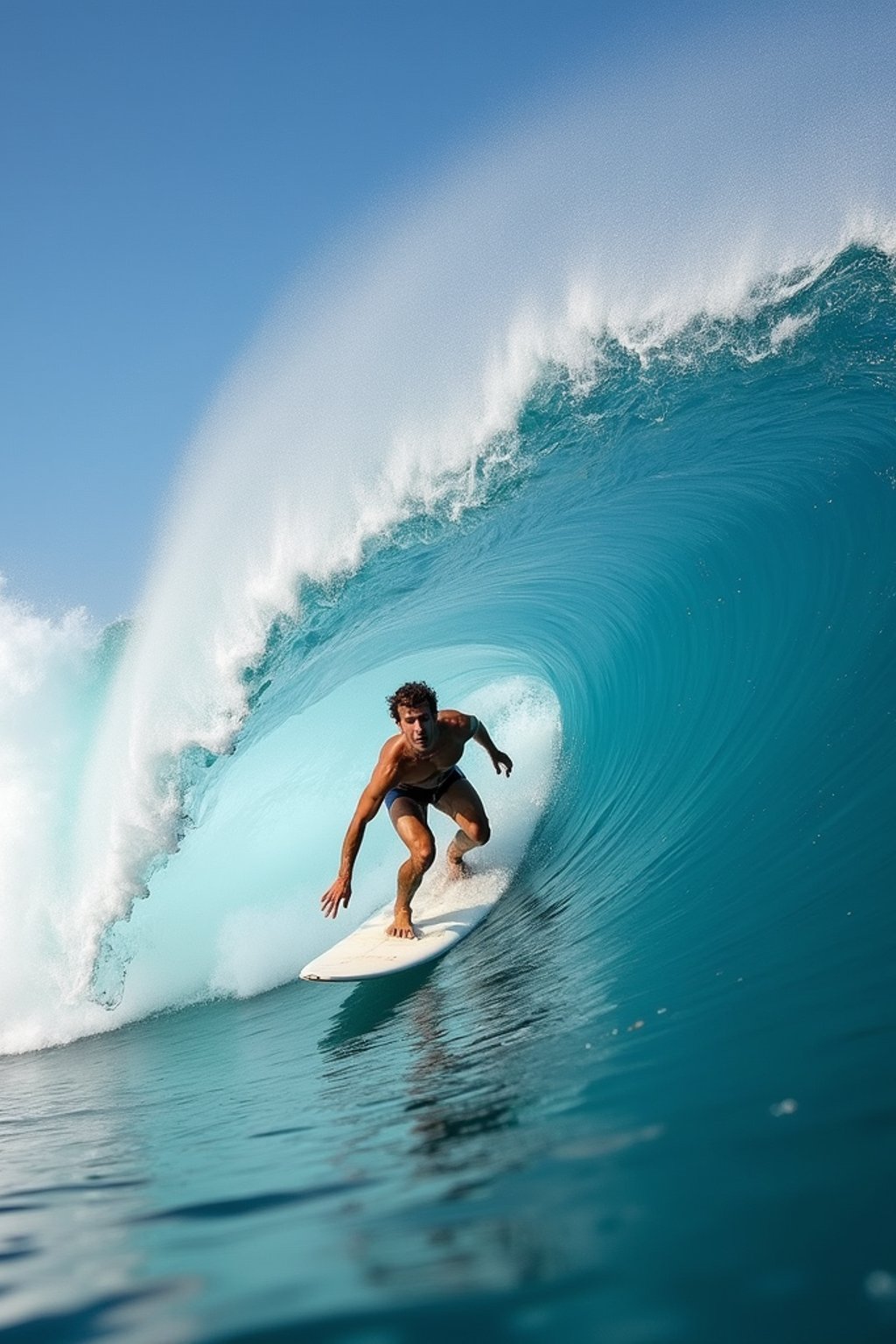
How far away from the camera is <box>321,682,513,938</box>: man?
19.4 ft

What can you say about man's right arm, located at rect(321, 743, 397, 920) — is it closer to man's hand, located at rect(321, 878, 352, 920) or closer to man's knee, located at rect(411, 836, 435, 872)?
man's hand, located at rect(321, 878, 352, 920)

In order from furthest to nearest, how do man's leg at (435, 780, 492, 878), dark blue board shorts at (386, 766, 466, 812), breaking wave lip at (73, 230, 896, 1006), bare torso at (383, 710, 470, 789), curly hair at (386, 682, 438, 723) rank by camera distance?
1. breaking wave lip at (73, 230, 896, 1006)
2. man's leg at (435, 780, 492, 878)
3. dark blue board shorts at (386, 766, 466, 812)
4. bare torso at (383, 710, 470, 789)
5. curly hair at (386, 682, 438, 723)

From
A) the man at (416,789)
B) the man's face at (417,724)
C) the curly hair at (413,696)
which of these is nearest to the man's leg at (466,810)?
the man at (416,789)

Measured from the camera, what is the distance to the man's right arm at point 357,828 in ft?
17.5

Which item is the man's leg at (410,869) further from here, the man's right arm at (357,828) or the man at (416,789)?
the man's right arm at (357,828)

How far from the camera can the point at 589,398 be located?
8.56m

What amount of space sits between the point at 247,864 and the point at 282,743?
6.37 feet

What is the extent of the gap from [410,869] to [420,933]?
43 centimetres

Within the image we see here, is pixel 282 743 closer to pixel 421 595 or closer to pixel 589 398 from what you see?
pixel 421 595

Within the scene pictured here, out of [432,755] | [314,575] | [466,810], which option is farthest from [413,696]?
[314,575]

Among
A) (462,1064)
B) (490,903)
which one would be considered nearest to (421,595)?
(490,903)

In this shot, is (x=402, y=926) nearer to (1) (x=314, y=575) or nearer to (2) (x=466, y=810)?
(2) (x=466, y=810)

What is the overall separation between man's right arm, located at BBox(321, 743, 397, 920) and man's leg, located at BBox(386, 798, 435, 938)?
17.7 inches

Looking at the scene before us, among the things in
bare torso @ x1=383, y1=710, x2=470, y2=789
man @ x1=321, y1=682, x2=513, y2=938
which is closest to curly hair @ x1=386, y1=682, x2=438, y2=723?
man @ x1=321, y1=682, x2=513, y2=938
